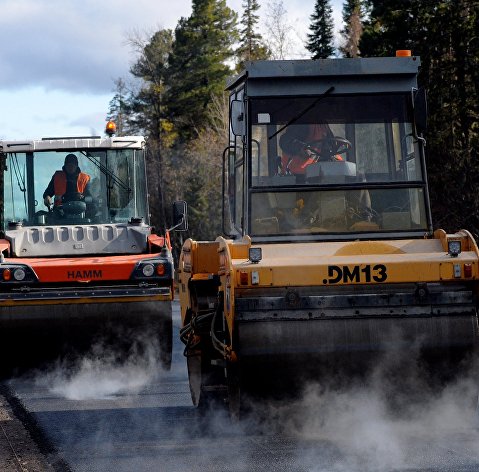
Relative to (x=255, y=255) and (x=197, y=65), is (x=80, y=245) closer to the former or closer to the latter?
(x=255, y=255)

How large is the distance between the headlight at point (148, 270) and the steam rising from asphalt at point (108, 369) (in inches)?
26.3

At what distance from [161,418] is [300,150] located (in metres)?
2.52

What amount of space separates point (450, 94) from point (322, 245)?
22.3 m

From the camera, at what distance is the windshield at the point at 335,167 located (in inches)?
363

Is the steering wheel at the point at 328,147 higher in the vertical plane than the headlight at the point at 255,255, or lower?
higher

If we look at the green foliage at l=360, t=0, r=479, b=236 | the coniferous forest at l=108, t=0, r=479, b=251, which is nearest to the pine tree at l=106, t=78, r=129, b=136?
the coniferous forest at l=108, t=0, r=479, b=251

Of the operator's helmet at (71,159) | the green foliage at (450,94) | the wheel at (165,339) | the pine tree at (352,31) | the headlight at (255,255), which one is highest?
the pine tree at (352,31)

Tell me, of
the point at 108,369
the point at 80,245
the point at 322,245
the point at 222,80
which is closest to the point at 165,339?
the point at 108,369

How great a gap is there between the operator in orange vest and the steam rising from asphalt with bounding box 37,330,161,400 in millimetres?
2065

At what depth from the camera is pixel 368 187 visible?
9.27m

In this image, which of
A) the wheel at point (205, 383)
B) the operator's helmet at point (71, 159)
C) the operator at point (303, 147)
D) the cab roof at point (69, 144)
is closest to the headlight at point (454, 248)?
the operator at point (303, 147)

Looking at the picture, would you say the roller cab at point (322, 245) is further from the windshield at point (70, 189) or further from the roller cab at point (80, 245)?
the windshield at point (70, 189)

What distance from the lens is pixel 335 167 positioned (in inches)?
365

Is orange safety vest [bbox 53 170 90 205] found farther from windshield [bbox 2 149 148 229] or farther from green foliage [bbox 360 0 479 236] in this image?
green foliage [bbox 360 0 479 236]
